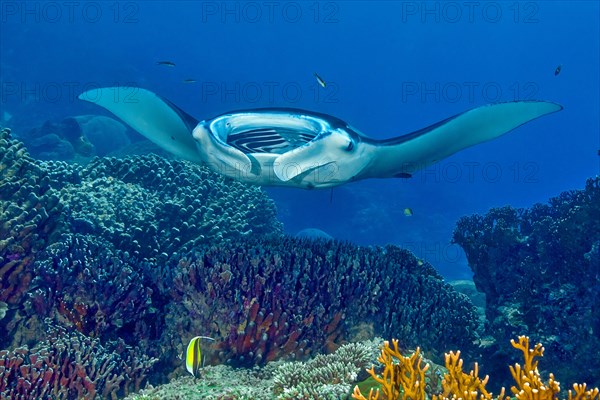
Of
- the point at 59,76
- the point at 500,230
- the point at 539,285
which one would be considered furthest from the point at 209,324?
the point at 59,76

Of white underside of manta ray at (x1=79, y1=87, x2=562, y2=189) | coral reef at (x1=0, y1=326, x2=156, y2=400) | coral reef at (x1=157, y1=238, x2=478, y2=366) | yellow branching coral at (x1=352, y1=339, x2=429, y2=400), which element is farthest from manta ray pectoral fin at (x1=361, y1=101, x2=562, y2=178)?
coral reef at (x1=0, y1=326, x2=156, y2=400)

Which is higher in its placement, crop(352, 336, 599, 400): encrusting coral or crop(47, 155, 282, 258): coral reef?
crop(47, 155, 282, 258): coral reef

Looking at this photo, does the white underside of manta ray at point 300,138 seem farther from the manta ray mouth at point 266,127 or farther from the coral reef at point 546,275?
the coral reef at point 546,275

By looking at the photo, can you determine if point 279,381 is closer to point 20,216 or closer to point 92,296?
point 92,296

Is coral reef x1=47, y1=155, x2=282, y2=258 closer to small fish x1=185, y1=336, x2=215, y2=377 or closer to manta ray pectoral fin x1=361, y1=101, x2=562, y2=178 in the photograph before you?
small fish x1=185, y1=336, x2=215, y2=377

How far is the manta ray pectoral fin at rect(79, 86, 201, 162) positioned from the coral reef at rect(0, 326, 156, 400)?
263 centimetres

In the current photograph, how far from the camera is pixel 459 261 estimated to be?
3036cm

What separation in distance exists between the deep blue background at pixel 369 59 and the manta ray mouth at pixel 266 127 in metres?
43.0

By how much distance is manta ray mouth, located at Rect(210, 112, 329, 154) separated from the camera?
14.2 ft

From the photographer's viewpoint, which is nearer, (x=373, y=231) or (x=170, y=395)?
(x=170, y=395)

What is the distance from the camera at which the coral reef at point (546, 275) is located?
4.87 metres

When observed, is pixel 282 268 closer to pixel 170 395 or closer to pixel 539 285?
pixel 170 395

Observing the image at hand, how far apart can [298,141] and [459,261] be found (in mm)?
28961

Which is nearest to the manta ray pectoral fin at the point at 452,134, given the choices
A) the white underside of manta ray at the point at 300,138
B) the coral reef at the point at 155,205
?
the white underside of manta ray at the point at 300,138
